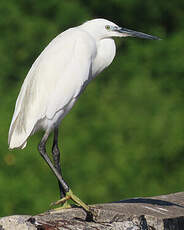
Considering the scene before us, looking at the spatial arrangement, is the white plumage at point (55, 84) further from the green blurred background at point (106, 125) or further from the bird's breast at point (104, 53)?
the green blurred background at point (106, 125)

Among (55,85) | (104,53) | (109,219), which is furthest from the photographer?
(104,53)

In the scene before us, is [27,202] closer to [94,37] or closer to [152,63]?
[152,63]

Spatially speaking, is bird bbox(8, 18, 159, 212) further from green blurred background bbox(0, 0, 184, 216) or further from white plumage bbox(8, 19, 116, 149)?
green blurred background bbox(0, 0, 184, 216)

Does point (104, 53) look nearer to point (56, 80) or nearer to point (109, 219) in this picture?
point (56, 80)

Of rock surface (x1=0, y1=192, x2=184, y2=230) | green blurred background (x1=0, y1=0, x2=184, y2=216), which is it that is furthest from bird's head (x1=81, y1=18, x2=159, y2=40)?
green blurred background (x1=0, y1=0, x2=184, y2=216)

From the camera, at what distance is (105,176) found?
391 inches

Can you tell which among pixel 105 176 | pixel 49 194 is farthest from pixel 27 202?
pixel 105 176

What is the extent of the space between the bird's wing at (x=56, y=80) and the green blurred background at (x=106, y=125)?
15.9 feet

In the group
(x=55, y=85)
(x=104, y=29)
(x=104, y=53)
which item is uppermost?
(x=104, y=29)

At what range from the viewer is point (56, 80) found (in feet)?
14.6

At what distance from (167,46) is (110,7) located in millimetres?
2197

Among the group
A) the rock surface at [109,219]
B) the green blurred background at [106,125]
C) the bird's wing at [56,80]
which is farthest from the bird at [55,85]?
the green blurred background at [106,125]

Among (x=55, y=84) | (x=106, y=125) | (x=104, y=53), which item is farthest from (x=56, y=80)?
(x=106, y=125)

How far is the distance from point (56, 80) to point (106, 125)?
6.30 m
